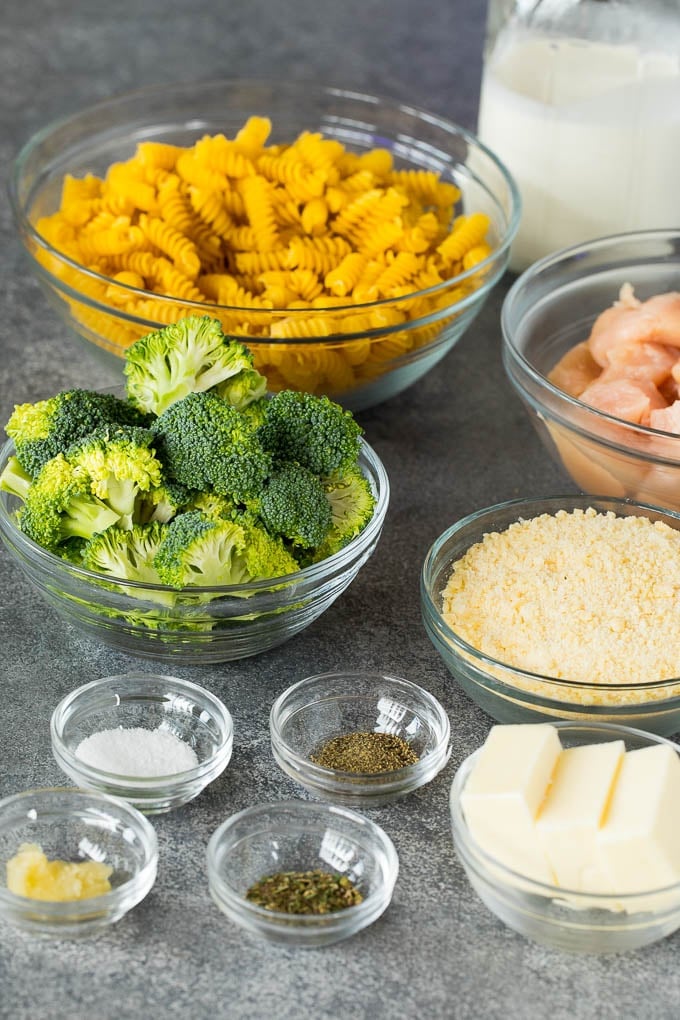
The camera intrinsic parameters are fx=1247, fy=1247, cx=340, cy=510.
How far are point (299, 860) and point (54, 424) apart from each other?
1.91 ft

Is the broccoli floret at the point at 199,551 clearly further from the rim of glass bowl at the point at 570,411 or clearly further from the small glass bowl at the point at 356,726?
the rim of glass bowl at the point at 570,411

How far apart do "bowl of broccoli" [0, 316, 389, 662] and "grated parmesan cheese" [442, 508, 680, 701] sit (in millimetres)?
154

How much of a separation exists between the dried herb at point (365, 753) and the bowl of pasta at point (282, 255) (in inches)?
24.0

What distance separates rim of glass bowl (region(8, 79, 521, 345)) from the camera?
1.74 meters

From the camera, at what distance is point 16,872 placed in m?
1.18

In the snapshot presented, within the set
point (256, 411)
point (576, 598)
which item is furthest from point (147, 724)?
point (576, 598)

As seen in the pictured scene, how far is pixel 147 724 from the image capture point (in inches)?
55.2

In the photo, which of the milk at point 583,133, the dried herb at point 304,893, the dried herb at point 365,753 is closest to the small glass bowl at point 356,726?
the dried herb at point 365,753

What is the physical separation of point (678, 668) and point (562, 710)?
144 mm

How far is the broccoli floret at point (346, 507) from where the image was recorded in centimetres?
147

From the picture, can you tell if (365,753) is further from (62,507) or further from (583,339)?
(583,339)

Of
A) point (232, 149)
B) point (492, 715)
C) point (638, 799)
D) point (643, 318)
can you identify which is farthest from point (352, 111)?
point (638, 799)

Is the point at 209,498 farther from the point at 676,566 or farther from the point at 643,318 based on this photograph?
the point at 643,318

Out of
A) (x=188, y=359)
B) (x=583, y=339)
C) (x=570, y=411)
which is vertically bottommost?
(x=583, y=339)
